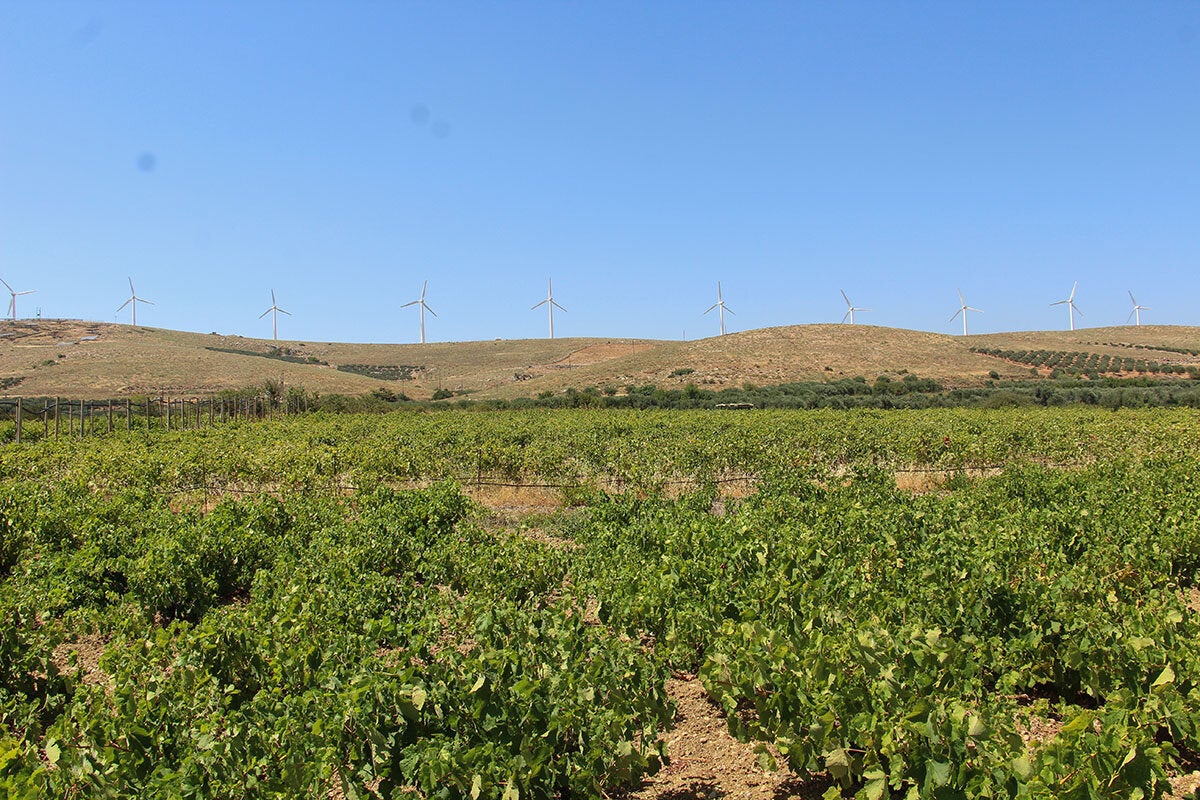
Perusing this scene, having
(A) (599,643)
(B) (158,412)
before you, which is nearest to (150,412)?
(B) (158,412)

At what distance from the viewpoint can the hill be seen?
200ft

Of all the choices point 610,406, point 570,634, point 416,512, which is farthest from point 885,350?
point 570,634

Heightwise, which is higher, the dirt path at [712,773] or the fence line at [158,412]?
the fence line at [158,412]

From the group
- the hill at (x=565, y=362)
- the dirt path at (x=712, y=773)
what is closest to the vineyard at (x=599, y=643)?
the dirt path at (x=712, y=773)

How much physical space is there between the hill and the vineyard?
162 feet

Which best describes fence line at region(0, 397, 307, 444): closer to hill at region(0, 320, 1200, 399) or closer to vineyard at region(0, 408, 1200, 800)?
hill at region(0, 320, 1200, 399)

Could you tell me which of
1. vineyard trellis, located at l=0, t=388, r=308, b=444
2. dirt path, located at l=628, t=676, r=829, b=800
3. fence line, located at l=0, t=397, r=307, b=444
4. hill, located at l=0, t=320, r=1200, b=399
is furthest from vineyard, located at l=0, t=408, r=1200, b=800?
hill, located at l=0, t=320, r=1200, b=399

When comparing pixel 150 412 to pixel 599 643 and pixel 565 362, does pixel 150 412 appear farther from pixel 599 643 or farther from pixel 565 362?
pixel 565 362

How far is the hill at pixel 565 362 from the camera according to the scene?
60.9 metres

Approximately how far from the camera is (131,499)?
11.9 m

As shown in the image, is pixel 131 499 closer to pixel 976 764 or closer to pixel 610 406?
pixel 976 764

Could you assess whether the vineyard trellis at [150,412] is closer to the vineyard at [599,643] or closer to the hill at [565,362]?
the hill at [565,362]

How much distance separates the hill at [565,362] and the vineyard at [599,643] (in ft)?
162

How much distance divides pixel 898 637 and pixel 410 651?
114 inches
